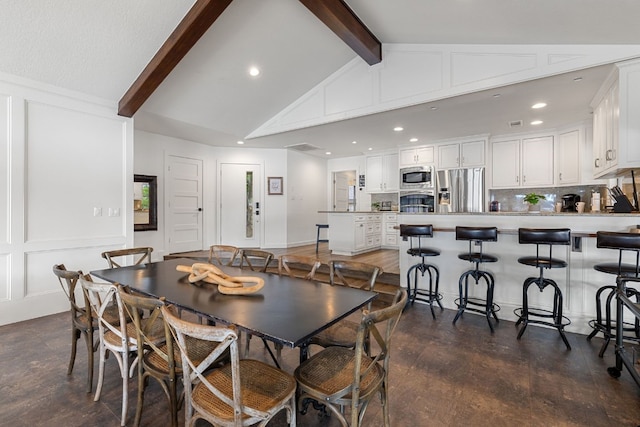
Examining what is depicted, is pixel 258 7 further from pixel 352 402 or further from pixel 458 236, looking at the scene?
pixel 352 402

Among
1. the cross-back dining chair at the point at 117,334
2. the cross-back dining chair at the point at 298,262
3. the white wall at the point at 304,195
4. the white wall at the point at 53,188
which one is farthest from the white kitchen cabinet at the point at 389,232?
the cross-back dining chair at the point at 117,334

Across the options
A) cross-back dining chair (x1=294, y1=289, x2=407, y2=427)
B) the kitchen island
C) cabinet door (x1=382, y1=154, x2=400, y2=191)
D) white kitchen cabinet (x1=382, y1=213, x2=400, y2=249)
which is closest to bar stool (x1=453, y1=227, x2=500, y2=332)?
the kitchen island

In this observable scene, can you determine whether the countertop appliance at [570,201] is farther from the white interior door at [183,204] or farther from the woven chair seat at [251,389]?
the white interior door at [183,204]

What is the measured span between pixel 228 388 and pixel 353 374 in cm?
59

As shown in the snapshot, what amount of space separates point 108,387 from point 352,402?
6.31ft

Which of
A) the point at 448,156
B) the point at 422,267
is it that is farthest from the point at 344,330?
the point at 448,156

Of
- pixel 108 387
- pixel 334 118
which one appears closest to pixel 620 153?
pixel 334 118

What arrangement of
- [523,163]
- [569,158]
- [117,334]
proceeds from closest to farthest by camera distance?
[117,334] → [569,158] → [523,163]

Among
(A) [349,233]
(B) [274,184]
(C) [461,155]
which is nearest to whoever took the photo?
(A) [349,233]

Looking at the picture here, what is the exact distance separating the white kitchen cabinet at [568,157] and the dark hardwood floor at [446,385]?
321 cm

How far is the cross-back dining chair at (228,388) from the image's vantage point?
1.14 meters

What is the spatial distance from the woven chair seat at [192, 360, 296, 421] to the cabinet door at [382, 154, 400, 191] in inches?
239

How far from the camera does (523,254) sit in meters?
3.36

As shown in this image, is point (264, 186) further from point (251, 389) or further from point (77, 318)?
point (251, 389)
